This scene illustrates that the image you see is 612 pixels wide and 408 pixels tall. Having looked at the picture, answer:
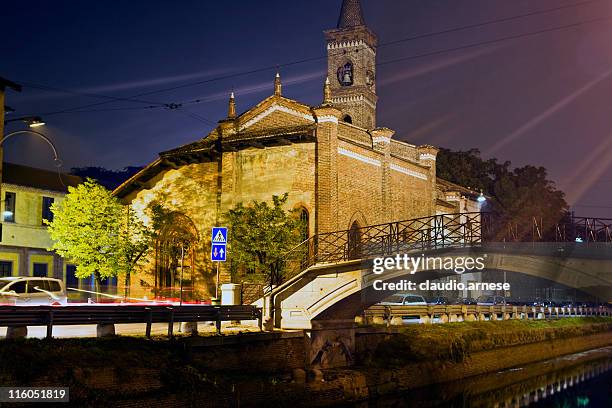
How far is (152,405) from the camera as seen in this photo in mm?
A: 17938

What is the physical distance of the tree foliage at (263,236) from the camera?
33.6 meters

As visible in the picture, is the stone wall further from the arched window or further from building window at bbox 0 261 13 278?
building window at bbox 0 261 13 278

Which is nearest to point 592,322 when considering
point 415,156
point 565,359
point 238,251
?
point 565,359

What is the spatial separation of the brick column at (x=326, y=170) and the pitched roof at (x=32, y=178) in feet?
54.2

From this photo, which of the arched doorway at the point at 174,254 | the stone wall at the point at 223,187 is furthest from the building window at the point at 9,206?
the arched doorway at the point at 174,254

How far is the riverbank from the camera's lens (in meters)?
17.0

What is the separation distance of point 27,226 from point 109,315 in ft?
85.0

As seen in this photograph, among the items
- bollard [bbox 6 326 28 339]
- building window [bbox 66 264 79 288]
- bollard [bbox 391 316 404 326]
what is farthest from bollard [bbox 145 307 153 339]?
building window [bbox 66 264 79 288]

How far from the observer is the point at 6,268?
4169cm

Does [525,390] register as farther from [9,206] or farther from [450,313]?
[9,206]

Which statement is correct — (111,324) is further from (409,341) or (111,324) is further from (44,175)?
(44,175)

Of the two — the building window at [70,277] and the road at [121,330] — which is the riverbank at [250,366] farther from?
the building window at [70,277]

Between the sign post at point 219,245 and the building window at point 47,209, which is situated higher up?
the building window at point 47,209

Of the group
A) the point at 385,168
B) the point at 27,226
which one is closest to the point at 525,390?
the point at 385,168
